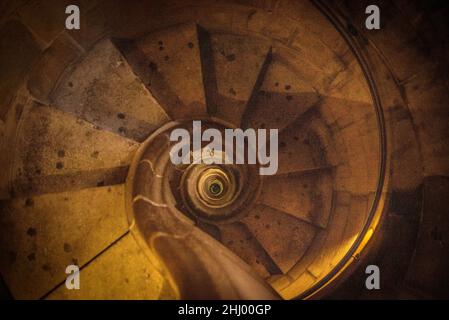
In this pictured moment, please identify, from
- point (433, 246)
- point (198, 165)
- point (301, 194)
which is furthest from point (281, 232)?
point (433, 246)

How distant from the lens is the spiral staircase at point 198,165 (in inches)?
115

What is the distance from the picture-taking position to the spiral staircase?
9.60ft

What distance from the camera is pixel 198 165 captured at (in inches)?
183

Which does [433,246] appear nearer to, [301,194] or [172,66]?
[301,194]

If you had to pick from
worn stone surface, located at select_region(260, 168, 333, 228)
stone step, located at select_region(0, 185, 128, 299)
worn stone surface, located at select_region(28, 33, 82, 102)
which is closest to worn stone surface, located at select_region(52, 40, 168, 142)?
worn stone surface, located at select_region(28, 33, 82, 102)

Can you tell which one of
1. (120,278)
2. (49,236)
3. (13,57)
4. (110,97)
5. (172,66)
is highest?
(172,66)

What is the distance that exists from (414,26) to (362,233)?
2.24 m

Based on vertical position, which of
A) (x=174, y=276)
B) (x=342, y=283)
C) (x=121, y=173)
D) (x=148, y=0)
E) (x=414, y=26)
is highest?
(x=148, y=0)

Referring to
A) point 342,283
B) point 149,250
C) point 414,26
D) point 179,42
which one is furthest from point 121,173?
point 414,26

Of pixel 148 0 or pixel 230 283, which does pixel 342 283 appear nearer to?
pixel 230 283

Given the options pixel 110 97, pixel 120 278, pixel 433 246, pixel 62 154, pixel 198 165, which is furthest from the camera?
pixel 198 165

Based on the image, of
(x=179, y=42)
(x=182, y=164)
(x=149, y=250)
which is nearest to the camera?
(x=149, y=250)

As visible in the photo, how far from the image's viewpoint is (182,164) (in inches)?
169

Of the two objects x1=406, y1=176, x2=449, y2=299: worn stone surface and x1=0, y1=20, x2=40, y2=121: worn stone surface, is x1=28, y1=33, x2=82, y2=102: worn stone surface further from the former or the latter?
x1=406, y1=176, x2=449, y2=299: worn stone surface
